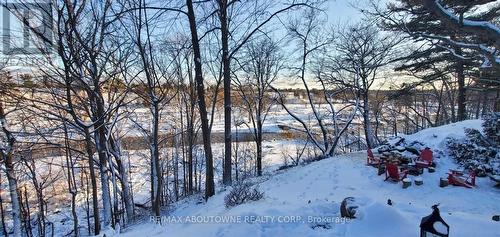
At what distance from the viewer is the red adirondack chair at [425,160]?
974 centimetres

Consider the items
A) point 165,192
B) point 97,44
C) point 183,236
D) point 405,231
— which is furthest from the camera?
point 165,192

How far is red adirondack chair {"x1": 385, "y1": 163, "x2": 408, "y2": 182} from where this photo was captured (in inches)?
372

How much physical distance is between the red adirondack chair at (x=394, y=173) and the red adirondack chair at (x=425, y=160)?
1.85 ft

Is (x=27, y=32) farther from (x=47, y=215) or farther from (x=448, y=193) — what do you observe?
(x=47, y=215)

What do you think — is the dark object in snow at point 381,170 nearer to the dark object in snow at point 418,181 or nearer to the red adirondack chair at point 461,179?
the dark object in snow at point 418,181

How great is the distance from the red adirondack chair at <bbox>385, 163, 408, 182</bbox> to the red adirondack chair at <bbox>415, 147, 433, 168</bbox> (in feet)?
1.85

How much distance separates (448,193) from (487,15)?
990cm

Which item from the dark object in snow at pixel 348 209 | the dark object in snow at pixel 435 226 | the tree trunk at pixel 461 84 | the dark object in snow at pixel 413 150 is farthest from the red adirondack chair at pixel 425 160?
the tree trunk at pixel 461 84

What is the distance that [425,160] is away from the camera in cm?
Result: 1007

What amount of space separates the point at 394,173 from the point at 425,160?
4.75 feet

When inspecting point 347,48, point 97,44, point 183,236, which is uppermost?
point 347,48

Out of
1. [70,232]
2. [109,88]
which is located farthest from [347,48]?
[70,232]

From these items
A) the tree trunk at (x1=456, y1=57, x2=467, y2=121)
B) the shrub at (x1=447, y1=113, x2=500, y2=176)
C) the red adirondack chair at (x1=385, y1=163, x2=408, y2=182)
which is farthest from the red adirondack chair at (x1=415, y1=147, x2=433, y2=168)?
the tree trunk at (x1=456, y1=57, x2=467, y2=121)

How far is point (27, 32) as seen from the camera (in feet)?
26.6
